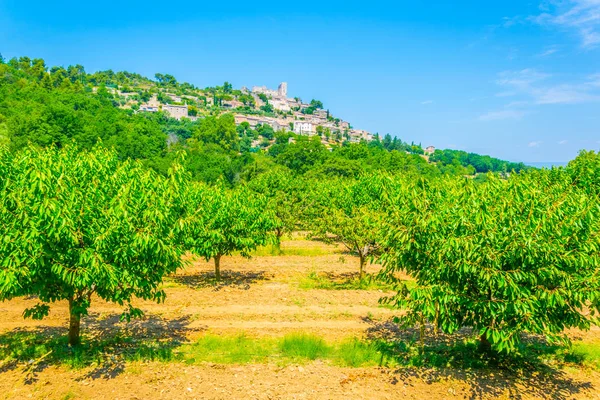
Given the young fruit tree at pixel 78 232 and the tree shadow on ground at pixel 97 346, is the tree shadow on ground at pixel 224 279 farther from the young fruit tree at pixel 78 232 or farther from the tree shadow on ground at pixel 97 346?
the young fruit tree at pixel 78 232

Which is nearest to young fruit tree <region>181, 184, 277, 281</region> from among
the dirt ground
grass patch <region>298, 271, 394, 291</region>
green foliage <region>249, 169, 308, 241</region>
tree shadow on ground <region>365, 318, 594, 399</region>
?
the dirt ground

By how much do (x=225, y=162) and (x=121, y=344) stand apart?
311ft

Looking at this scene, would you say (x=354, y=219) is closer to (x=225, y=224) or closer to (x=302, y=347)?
(x=225, y=224)

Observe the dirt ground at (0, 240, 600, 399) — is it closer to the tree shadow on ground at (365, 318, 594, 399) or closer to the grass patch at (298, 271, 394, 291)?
the tree shadow on ground at (365, 318, 594, 399)

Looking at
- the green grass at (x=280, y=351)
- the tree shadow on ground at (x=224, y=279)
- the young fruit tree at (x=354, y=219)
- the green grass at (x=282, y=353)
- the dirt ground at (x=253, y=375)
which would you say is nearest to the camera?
the dirt ground at (x=253, y=375)

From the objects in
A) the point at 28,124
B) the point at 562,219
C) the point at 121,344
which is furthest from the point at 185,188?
the point at 28,124

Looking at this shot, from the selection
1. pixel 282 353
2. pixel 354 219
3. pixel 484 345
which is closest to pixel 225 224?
pixel 354 219

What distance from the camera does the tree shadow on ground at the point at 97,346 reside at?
12.6 m

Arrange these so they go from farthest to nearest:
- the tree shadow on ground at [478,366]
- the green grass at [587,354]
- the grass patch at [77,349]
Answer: the green grass at [587,354] < the grass patch at [77,349] < the tree shadow on ground at [478,366]

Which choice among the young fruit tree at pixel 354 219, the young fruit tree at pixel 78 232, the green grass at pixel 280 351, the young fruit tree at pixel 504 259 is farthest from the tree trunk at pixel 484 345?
the young fruit tree at pixel 78 232

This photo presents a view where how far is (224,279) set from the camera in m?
27.2

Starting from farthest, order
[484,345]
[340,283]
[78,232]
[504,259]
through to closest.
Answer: [340,283] → [484,345] → [504,259] → [78,232]

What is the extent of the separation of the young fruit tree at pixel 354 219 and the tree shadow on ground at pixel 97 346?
342 inches

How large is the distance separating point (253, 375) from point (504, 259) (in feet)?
27.8
